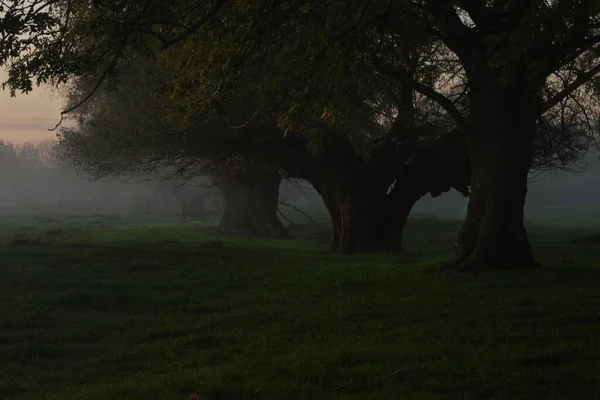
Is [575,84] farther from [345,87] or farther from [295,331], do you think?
[295,331]

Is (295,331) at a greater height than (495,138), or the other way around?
(495,138)

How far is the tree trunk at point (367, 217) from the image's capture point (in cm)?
2886

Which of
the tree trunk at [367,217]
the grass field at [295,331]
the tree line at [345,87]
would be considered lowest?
the grass field at [295,331]

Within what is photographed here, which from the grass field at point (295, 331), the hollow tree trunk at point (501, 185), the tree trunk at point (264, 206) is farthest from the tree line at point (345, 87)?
the grass field at point (295, 331)

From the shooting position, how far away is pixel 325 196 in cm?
3086

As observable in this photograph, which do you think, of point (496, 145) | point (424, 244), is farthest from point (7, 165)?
point (496, 145)

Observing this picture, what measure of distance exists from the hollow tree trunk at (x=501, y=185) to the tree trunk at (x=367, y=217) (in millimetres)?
9257

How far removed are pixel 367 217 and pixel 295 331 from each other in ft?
53.3

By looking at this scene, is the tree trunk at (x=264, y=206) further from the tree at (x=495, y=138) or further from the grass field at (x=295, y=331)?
the tree at (x=495, y=138)

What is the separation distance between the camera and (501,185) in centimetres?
1903

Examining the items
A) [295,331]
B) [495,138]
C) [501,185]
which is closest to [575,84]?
[495,138]

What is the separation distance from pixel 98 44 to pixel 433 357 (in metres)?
7.95

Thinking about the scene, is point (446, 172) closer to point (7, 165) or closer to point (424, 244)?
point (424, 244)

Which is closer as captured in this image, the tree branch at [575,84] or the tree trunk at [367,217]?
the tree branch at [575,84]
